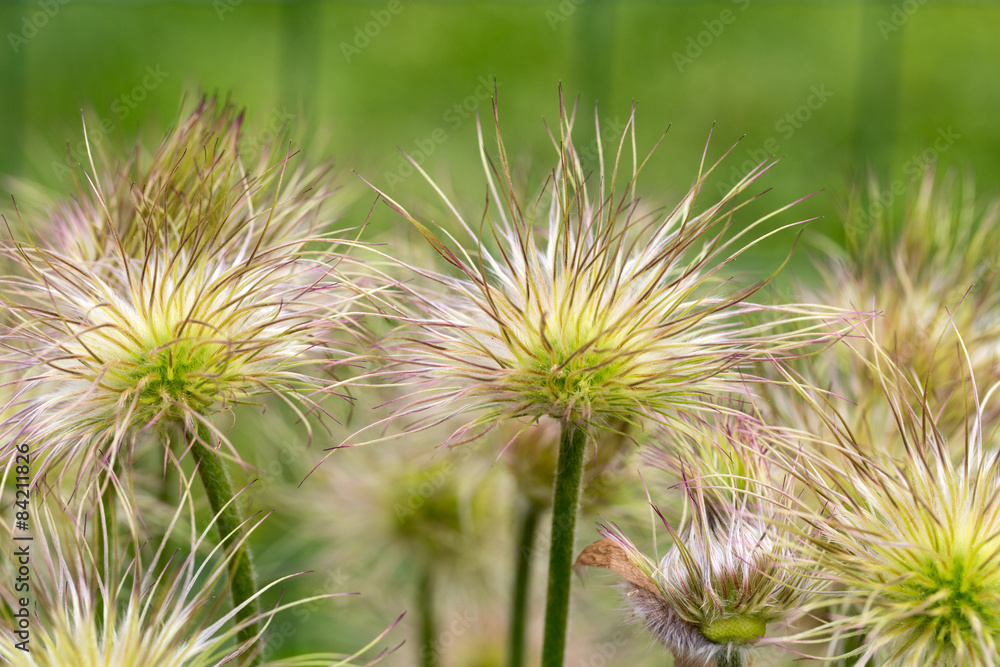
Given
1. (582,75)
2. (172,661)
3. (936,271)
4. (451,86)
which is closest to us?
(172,661)

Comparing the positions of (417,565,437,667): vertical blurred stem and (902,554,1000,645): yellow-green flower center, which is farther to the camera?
(417,565,437,667): vertical blurred stem

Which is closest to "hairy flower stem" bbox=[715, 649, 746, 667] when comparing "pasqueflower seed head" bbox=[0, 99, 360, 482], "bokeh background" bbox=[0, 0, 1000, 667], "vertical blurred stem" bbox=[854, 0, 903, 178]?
"pasqueflower seed head" bbox=[0, 99, 360, 482]

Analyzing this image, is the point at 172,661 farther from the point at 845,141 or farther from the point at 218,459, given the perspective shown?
the point at 845,141

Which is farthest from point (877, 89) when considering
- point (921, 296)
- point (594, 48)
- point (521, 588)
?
point (521, 588)

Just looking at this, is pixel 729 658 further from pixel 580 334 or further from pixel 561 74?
pixel 561 74

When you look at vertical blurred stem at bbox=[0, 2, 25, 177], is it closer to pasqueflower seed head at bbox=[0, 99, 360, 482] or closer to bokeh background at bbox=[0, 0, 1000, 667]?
bokeh background at bbox=[0, 0, 1000, 667]

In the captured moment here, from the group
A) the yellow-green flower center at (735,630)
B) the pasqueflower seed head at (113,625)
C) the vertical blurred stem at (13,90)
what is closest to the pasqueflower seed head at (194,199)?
the pasqueflower seed head at (113,625)

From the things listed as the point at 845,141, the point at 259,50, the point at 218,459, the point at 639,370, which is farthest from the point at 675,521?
the point at 259,50
